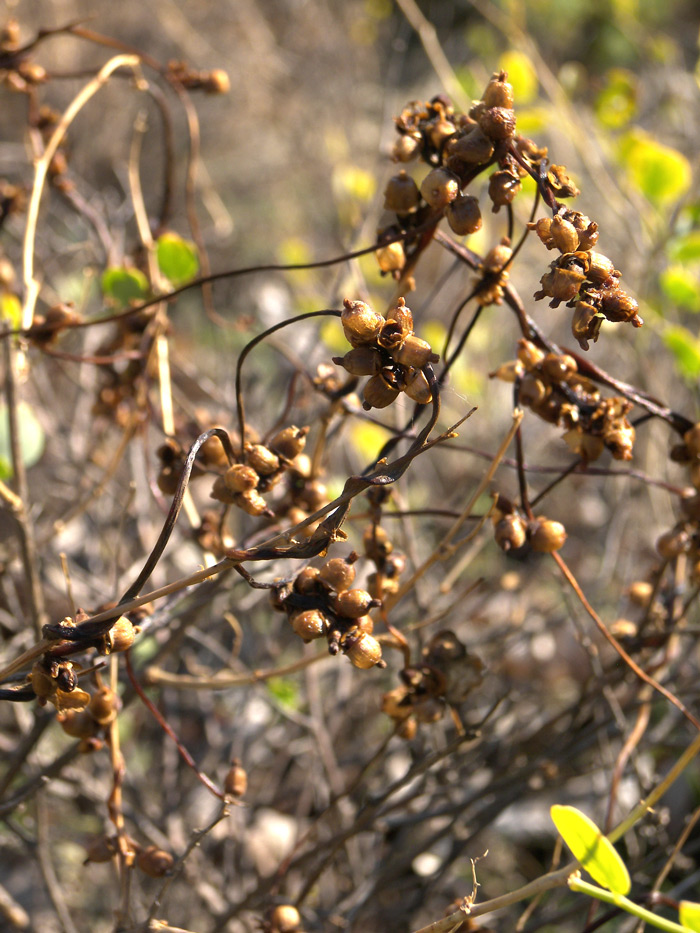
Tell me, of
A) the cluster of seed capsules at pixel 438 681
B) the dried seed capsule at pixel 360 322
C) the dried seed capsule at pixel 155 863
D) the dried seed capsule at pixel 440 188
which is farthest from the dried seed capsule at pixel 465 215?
the dried seed capsule at pixel 155 863

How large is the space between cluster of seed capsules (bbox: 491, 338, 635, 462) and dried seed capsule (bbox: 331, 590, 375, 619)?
0.23m

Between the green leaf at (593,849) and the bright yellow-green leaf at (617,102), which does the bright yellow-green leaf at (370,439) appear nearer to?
the bright yellow-green leaf at (617,102)

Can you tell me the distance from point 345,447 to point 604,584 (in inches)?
21.4

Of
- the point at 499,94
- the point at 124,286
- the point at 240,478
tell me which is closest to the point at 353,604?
the point at 240,478

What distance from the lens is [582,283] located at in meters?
0.54

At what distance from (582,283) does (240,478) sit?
10.7 inches

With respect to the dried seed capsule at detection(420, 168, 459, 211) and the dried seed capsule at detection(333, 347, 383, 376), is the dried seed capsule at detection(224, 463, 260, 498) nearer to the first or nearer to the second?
the dried seed capsule at detection(333, 347, 383, 376)

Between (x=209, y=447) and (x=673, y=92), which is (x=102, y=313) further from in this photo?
(x=673, y=92)

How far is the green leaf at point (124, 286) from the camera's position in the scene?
0.96m

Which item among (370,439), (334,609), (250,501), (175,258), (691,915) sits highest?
(370,439)

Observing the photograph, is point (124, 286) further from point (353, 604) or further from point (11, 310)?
point (353, 604)

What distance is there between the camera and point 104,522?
1503 millimetres

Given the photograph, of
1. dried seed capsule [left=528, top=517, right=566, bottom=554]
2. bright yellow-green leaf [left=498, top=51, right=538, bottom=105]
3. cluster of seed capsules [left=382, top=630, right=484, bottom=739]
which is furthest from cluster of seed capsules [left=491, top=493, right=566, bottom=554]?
bright yellow-green leaf [left=498, top=51, right=538, bottom=105]

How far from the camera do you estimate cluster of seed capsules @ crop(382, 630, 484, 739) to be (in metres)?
0.70
